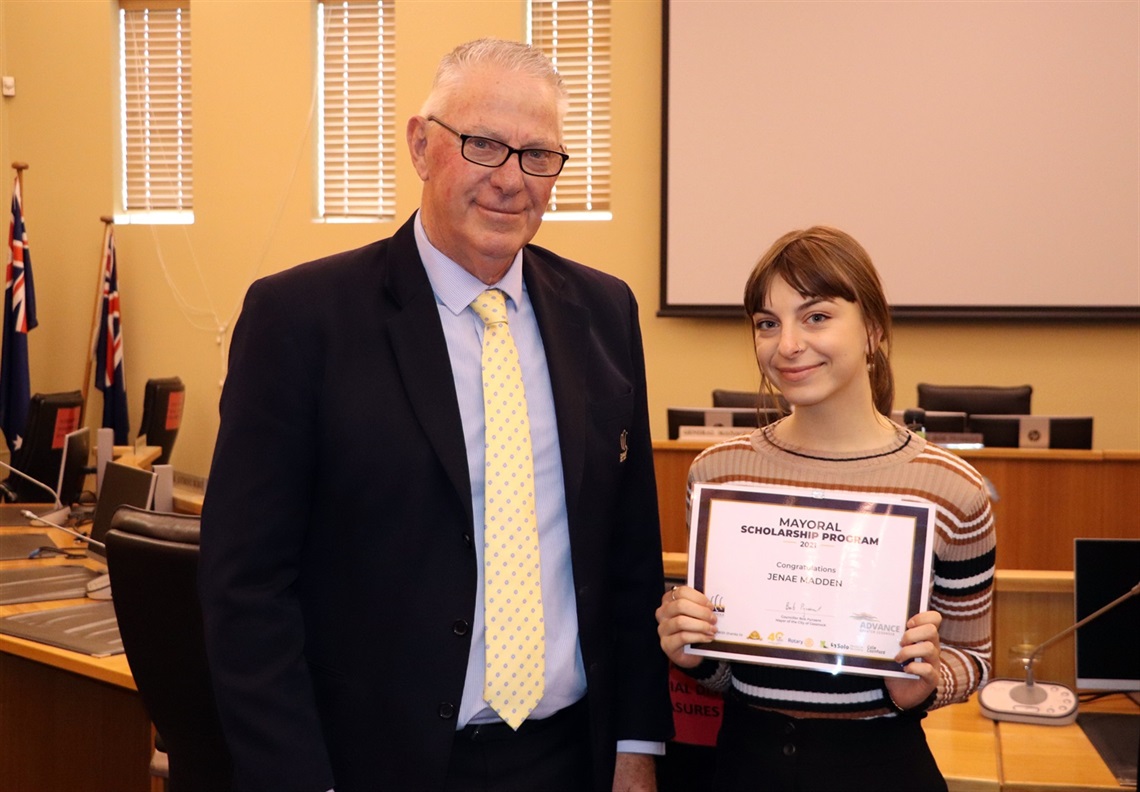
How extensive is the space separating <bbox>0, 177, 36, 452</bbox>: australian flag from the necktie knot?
6911mm

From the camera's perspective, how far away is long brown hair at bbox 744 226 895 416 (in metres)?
1.71

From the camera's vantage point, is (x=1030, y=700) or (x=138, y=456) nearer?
(x=1030, y=700)

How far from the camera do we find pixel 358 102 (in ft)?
25.9

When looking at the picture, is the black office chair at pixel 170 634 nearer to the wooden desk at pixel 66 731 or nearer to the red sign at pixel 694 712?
the red sign at pixel 694 712

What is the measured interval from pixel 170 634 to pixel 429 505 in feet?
3.37

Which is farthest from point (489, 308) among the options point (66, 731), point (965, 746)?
point (66, 731)

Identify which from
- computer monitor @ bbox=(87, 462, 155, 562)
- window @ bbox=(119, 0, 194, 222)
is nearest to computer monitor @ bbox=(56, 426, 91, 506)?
computer monitor @ bbox=(87, 462, 155, 562)

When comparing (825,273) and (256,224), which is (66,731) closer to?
(825,273)

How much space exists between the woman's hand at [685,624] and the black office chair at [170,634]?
1016 mm

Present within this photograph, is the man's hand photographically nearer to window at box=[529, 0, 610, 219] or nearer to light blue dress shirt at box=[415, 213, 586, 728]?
light blue dress shirt at box=[415, 213, 586, 728]

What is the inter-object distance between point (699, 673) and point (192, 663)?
1134 millimetres

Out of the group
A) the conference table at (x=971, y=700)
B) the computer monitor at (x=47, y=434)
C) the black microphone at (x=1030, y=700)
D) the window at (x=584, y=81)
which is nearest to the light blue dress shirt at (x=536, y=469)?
the conference table at (x=971, y=700)

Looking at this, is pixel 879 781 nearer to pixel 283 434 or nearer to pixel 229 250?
pixel 283 434
